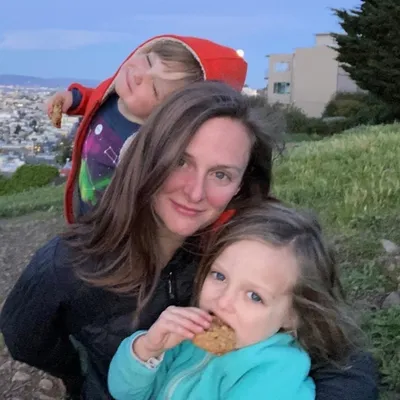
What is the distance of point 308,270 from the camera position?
2.37 meters

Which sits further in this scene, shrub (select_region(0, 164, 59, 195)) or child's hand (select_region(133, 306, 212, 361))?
shrub (select_region(0, 164, 59, 195))

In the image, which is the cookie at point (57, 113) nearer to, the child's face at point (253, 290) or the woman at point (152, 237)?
the woman at point (152, 237)

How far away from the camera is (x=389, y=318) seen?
11.3 feet

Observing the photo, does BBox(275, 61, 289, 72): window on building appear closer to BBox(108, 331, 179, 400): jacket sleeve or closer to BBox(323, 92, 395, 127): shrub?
BBox(323, 92, 395, 127): shrub

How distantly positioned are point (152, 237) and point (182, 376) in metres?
0.51

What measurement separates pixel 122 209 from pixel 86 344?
2.27 ft

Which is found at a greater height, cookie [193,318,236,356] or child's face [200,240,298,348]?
child's face [200,240,298,348]

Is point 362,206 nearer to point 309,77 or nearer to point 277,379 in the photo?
point 277,379

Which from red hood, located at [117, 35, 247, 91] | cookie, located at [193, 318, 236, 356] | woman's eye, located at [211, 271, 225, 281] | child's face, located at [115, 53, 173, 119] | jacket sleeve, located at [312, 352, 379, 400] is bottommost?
jacket sleeve, located at [312, 352, 379, 400]

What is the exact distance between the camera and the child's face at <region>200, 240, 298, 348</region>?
2275 mm

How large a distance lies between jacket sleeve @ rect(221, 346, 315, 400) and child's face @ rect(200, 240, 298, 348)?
0.08 metres

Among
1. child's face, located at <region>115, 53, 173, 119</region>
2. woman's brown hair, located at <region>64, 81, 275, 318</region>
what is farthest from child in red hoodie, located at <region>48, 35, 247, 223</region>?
woman's brown hair, located at <region>64, 81, 275, 318</region>

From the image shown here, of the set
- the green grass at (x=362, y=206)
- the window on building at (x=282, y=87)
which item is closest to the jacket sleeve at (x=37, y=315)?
the green grass at (x=362, y=206)

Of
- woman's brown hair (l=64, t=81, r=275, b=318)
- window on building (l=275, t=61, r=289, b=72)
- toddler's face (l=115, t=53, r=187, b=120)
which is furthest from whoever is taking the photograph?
window on building (l=275, t=61, r=289, b=72)
